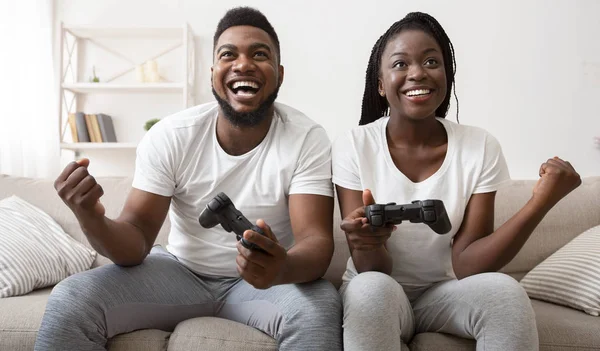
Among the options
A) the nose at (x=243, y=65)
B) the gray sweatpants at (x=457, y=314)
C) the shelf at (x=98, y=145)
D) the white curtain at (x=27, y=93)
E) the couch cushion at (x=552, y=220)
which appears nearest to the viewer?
the gray sweatpants at (x=457, y=314)

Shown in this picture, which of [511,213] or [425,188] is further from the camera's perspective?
[511,213]

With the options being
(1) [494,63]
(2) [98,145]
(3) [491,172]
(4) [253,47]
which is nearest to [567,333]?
(3) [491,172]

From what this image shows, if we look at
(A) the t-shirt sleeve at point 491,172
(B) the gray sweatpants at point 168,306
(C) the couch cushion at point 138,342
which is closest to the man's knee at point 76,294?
(B) the gray sweatpants at point 168,306

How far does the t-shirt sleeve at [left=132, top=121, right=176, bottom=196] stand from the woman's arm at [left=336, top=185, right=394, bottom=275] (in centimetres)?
41

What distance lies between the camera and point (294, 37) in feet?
9.21

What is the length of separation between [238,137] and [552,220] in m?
1.00

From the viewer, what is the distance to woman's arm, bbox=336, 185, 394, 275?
117 centimetres

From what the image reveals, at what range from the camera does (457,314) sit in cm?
115

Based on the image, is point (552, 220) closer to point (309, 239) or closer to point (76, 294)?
point (309, 239)

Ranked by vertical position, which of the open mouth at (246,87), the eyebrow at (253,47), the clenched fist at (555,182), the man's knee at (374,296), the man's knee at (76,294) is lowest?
the man's knee at (76,294)

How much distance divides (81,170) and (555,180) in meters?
0.95

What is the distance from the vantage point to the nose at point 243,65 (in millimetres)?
1396

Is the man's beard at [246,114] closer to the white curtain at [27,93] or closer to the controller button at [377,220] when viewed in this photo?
the controller button at [377,220]

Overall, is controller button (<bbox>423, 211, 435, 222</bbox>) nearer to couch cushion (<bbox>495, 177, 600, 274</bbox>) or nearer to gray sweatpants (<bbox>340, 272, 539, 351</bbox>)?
gray sweatpants (<bbox>340, 272, 539, 351</bbox>)
